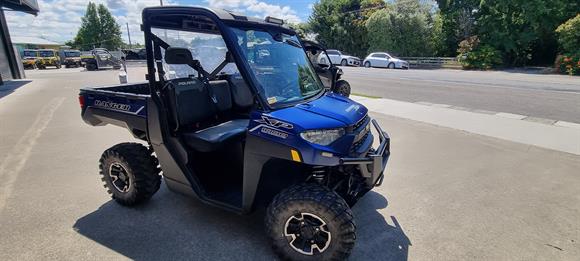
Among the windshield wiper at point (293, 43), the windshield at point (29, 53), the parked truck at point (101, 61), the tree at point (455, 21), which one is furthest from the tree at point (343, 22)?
the windshield wiper at point (293, 43)

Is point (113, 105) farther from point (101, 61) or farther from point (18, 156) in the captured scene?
point (101, 61)

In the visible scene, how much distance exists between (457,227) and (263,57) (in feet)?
8.56

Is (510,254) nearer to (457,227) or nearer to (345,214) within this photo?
(457,227)

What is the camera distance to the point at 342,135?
8.80 ft

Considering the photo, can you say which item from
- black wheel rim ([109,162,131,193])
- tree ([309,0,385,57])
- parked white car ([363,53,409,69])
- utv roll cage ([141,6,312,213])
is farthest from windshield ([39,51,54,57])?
utv roll cage ([141,6,312,213])

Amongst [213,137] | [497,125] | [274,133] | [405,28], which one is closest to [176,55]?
[213,137]

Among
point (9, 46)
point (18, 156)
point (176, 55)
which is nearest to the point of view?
point (176, 55)

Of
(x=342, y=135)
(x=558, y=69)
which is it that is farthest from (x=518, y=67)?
(x=342, y=135)

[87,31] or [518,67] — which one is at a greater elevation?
[87,31]

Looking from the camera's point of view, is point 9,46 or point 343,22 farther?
point 343,22

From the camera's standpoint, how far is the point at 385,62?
29.0m

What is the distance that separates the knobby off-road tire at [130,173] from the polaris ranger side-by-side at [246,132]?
11mm

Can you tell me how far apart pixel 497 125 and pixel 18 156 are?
31.4 feet

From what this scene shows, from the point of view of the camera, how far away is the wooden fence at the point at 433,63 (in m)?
29.9
